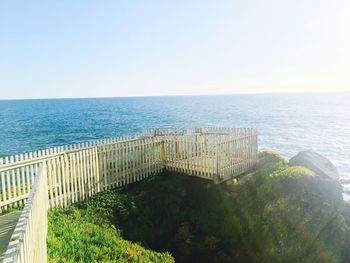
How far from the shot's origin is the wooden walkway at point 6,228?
19.6ft

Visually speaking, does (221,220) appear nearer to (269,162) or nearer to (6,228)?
(269,162)

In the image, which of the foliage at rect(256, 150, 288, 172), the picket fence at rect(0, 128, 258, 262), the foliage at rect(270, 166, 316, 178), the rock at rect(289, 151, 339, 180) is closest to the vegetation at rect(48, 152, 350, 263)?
the foliage at rect(270, 166, 316, 178)

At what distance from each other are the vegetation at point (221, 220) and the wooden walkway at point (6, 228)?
103cm

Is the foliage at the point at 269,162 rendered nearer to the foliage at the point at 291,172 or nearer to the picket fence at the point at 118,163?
the picket fence at the point at 118,163

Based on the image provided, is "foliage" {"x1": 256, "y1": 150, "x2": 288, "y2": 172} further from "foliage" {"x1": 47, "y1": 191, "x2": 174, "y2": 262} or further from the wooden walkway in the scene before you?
the wooden walkway

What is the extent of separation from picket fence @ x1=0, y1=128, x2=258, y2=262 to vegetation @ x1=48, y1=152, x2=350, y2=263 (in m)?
0.55

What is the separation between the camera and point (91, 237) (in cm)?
837

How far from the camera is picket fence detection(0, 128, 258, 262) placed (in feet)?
33.2

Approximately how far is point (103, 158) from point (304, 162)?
351 inches

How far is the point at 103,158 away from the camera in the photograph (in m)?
11.9

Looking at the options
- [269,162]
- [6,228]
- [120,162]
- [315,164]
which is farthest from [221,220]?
[6,228]

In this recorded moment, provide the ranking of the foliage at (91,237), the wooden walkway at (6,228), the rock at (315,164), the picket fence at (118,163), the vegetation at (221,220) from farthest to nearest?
the rock at (315,164)
the picket fence at (118,163)
the vegetation at (221,220)
the foliage at (91,237)
the wooden walkway at (6,228)

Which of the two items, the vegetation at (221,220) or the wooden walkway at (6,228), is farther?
the vegetation at (221,220)

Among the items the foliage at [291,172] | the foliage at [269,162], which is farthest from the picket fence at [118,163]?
the foliage at [291,172]
